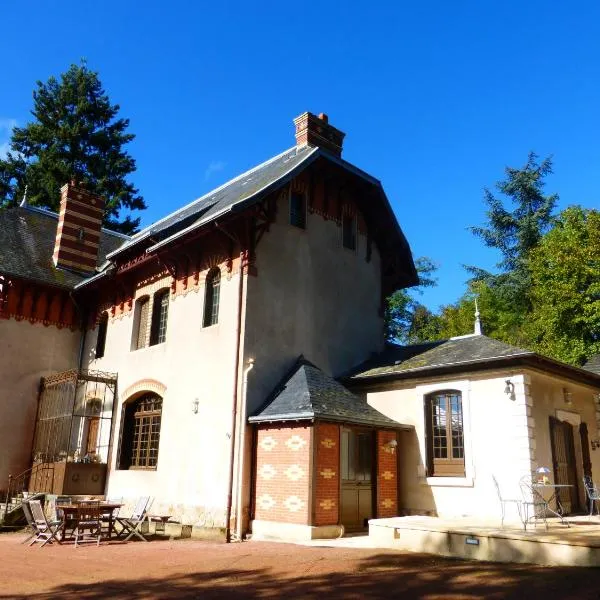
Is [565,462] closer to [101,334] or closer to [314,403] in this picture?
[314,403]

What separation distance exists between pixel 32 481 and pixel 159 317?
17.9ft

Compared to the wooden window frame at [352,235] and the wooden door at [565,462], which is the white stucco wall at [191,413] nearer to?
the wooden window frame at [352,235]

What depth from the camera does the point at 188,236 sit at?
45.4 ft

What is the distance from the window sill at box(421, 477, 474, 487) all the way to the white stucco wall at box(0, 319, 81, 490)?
36.5 ft

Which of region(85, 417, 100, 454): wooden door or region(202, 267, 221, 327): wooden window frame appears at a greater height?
region(202, 267, 221, 327): wooden window frame

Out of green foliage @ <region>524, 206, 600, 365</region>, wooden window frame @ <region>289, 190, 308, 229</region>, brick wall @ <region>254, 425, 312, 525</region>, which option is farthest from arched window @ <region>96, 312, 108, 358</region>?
green foliage @ <region>524, 206, 600, 365</region>

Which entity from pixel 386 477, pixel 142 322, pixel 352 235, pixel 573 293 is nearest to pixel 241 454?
pixel 386 477

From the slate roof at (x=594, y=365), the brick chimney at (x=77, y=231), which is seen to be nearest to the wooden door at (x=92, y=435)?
the brick chimney at (x=77, y=231)

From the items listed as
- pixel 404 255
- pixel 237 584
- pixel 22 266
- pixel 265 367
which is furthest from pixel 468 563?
pixel 22 266

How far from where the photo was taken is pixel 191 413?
13383mm

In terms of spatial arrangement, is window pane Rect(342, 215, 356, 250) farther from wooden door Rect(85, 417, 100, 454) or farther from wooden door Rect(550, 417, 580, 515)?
wooden door Rect(85, 417, 100, 454)

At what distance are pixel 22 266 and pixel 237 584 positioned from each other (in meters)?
13.2

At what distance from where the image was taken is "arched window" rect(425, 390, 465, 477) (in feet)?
40.6

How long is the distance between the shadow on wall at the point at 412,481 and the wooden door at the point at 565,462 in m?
2.57
